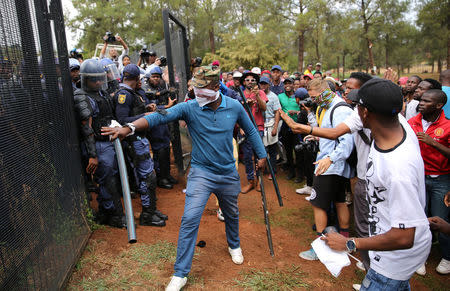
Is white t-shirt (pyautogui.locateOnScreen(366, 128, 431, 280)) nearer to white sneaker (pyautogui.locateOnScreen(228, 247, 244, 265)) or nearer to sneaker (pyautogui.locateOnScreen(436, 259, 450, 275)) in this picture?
white sneaker (pyautogui.locateOnScreen(228, 247, 244, 265))

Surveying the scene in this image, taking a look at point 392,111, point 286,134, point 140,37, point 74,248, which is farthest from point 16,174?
point 140,37

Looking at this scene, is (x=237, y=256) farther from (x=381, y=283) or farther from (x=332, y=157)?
(x=381, y=283)

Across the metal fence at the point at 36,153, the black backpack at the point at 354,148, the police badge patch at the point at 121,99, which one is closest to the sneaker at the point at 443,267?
the black backpack at the point at 354,148

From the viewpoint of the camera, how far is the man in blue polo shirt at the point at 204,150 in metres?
3.14

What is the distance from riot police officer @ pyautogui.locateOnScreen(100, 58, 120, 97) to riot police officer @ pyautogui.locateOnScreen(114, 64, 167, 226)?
35 cm

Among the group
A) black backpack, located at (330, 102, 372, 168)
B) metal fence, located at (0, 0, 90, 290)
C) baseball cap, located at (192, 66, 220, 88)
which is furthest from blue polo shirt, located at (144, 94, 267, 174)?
metal fence, located at (0, 0, 90, 290)

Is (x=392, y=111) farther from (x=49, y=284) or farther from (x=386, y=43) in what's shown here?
(x=386, y=43)

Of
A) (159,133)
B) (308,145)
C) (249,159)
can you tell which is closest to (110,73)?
(159,133)

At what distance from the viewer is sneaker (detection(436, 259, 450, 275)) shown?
11.9 feet

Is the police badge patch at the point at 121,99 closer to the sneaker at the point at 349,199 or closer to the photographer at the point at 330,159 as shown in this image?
the photographer at the point at 330,159

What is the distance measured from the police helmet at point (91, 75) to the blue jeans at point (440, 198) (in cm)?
416

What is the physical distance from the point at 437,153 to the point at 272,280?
2272mm

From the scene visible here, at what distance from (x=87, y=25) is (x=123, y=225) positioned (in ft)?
89.9

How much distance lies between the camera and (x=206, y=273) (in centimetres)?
350
